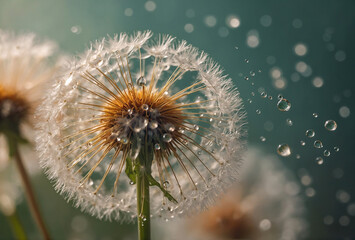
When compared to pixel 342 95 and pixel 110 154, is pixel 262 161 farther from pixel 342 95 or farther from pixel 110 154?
pixel 110 154

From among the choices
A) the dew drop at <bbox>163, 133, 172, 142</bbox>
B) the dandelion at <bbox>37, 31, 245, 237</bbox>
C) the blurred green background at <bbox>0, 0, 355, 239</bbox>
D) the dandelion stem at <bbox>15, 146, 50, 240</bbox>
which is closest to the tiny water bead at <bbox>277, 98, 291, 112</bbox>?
the dandelion at <bbox>37, 31, 245, 237</bbox>

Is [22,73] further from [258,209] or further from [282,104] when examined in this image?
[258,209]

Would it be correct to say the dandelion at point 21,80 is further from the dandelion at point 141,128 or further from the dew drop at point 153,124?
the dew drop at point 153,124

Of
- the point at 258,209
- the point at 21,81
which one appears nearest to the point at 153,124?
the point at 21,81

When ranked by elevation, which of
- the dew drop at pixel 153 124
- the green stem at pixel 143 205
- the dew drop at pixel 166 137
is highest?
the dew drop at pixel 153 124

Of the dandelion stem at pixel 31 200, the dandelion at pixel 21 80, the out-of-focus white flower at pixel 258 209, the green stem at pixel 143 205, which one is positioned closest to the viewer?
the green stem at pixel 143 205

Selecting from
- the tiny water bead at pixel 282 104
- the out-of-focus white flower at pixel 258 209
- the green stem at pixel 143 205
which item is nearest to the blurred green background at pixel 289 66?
the out-of-focus white flower at pixel 258 209
